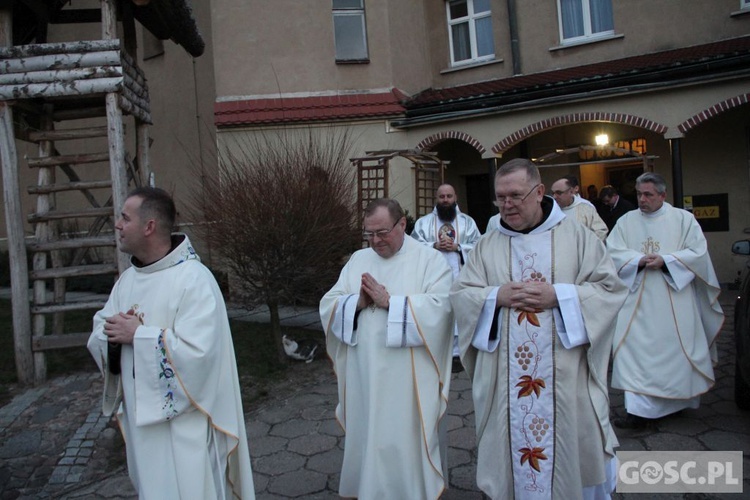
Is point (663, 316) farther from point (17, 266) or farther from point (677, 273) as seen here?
point (17, 266)

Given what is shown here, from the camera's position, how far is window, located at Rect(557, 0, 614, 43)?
13.5 meters

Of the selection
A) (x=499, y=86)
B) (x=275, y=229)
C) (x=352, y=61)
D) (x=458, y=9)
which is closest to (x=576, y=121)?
(x=499, y=86)

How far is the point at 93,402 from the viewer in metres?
6.17

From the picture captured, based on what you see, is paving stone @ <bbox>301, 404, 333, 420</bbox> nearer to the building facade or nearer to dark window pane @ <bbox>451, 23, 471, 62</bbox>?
the building facade

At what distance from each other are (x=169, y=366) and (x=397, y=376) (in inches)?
52.6

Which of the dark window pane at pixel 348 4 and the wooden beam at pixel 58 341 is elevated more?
the dark window pane at pixel 348 4

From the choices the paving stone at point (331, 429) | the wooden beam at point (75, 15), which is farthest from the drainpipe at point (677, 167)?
the wooden beam at point (75, 15)

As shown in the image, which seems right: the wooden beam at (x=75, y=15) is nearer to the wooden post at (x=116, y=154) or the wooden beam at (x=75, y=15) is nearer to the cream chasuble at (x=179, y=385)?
the wooden post at (x=116, y=154)

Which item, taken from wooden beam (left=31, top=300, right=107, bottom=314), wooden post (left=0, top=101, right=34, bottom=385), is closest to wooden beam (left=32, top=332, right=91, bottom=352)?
wooden post (left=0, top=101, right=34, bottom=385)

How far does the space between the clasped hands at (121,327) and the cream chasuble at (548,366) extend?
1.70 m

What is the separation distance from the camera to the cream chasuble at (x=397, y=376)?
351cm

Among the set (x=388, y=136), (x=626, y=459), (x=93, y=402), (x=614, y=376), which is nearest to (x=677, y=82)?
(x=388, y=136)

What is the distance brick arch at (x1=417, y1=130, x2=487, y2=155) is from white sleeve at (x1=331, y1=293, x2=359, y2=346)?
981cm

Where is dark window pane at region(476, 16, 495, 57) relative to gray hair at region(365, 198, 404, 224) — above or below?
above
